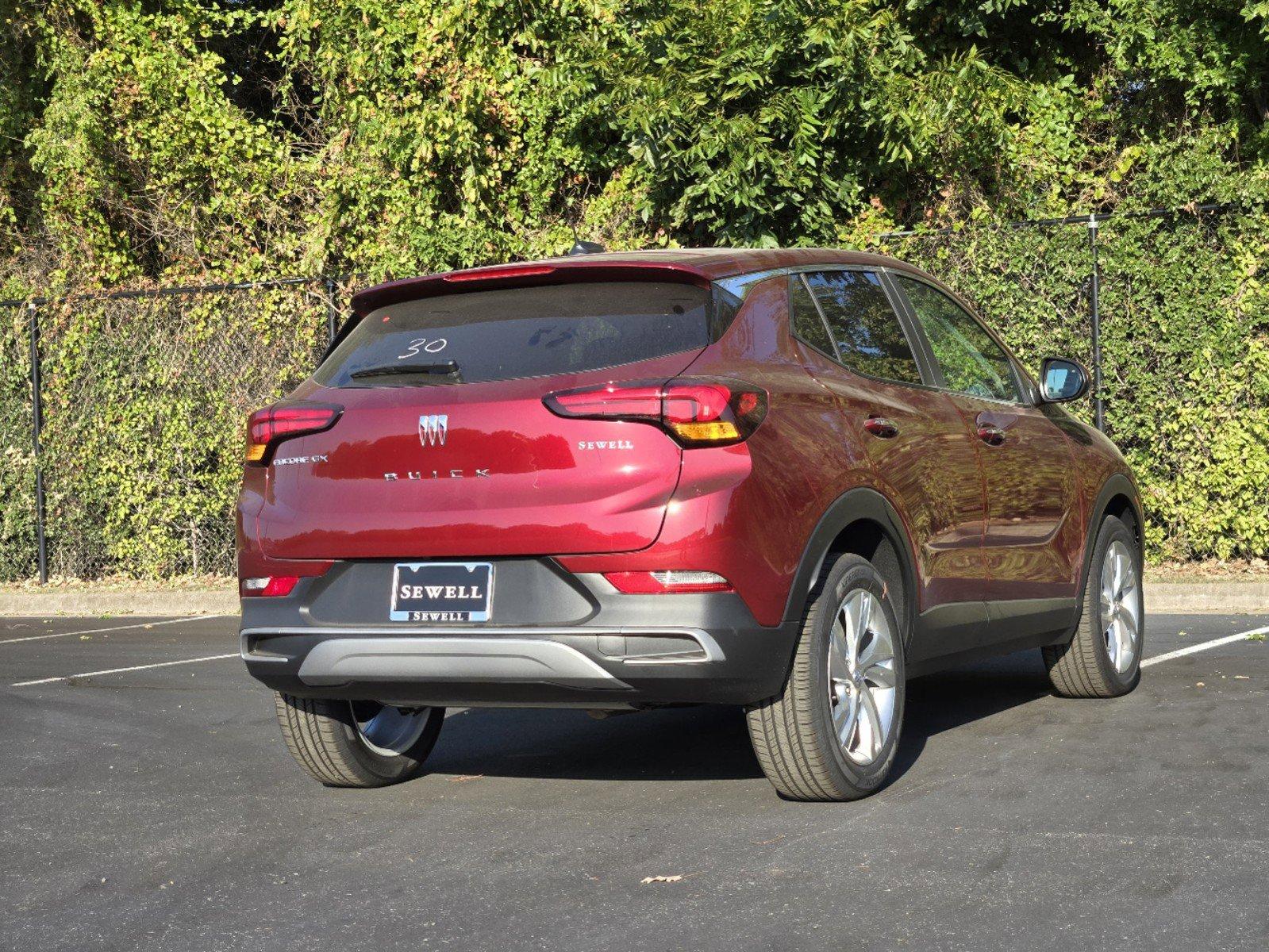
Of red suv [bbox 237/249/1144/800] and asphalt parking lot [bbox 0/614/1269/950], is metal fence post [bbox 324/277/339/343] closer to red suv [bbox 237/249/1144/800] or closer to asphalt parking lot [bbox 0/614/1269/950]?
asphalt parking lot [bbox 0/614/1269/950]

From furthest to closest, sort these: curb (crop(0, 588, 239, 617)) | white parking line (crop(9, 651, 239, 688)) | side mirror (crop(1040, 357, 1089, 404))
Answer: curb (crop(0, 588, 239, 617)), white parking line (crop(9, 651, 239, 688)), side mirror (crop(1040, 357, 1089, 404))

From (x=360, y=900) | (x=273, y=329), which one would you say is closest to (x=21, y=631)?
(x=273, y=329)

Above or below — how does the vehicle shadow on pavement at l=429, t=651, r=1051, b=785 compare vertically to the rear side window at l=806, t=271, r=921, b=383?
below

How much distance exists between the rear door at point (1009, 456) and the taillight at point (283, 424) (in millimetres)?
2334

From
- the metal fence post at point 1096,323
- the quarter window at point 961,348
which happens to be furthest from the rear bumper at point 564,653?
the metal fence post at point 1096,323

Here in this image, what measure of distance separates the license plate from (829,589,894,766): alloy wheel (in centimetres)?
111

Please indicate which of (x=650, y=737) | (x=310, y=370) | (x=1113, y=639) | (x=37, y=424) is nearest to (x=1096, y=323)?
(x=1113, y=639)

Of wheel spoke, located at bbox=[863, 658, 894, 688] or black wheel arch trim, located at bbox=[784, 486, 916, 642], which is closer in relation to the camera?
black wheel arch trim, located at bbox=[784, 486, 916, 642]

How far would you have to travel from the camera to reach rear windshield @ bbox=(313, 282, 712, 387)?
17.1ft

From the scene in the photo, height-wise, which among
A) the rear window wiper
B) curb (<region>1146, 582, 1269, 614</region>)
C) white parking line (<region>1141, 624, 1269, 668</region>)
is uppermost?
the rear window wiper

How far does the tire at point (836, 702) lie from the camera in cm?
524

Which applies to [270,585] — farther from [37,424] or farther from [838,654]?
[37,424]

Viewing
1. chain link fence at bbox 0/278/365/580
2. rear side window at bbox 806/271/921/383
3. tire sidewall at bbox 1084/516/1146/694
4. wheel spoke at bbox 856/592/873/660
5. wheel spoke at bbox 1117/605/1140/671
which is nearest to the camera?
wheel spoke at bbox 856/592/873/660

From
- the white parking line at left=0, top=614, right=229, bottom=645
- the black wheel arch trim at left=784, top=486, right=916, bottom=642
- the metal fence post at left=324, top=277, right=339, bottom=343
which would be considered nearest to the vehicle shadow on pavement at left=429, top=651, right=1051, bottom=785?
the black wheel arch trim at left=784, top=486, right=916, bottom=642
